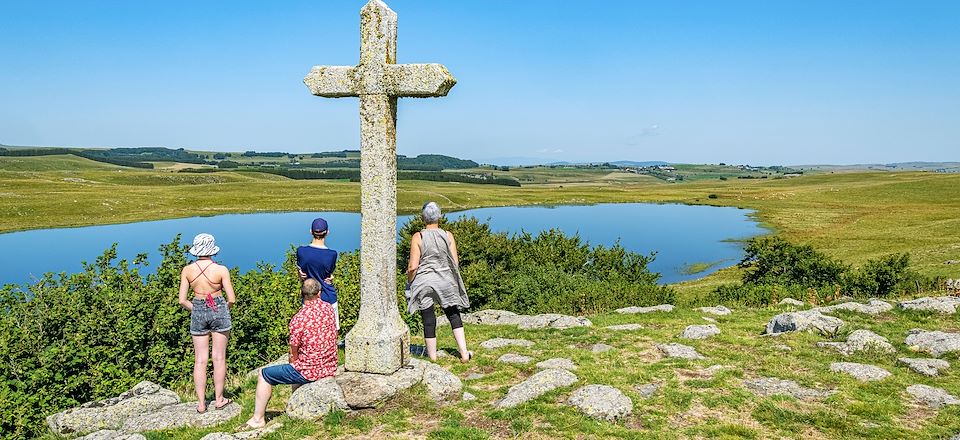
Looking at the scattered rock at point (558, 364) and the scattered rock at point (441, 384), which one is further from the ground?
the scattered rock at point (441, 384)

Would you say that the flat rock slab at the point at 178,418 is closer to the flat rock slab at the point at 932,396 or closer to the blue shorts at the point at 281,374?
the blue shorts at the point at 281,374

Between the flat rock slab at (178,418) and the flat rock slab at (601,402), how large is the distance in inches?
185

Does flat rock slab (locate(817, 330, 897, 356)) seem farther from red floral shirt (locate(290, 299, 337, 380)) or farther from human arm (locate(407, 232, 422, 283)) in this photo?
red floral shirt (locate(290, 299, 337, 380))

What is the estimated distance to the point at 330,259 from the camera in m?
9.04

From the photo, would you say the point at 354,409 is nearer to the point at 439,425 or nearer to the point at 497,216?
the point at 439,425

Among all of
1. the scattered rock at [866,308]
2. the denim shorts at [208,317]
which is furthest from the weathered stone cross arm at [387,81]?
the scattered rock at [866,308]

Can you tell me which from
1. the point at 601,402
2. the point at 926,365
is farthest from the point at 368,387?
the point at 926,365

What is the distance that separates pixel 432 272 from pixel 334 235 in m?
73.0

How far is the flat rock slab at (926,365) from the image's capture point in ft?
29.0

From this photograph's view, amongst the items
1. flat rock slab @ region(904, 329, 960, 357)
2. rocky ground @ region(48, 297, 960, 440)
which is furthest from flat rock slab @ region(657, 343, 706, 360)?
flat rock slab @ region(904, 329, 960, 357)

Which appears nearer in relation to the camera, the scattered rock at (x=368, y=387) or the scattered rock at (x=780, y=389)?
the scattered rock at (x=368, y=387)

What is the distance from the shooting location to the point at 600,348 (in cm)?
1112

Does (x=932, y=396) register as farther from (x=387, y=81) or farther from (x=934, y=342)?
(x=387, y=81)

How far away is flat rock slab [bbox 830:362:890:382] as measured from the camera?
8.68 metres
